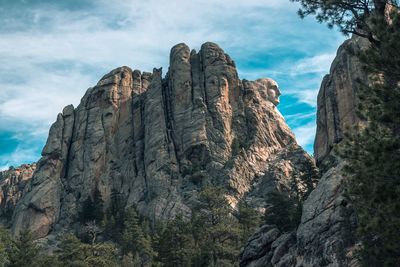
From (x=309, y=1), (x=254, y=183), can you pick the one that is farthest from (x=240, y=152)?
(x=309, y=1)

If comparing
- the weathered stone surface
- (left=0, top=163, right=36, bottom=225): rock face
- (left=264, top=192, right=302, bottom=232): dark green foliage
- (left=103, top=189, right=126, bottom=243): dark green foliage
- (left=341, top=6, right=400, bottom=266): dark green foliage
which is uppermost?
(left=0, top=163, right=36, bottom=225): rock face

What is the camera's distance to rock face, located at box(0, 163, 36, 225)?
13475cm

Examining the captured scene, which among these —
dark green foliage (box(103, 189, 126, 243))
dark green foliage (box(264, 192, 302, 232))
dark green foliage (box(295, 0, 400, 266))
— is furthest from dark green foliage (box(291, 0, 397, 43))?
dark green foliage (box(103, 189, 126, 243))

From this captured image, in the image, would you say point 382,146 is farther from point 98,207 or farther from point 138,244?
point 98,207

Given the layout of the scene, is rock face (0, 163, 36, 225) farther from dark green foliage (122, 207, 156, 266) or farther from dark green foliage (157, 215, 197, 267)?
dark green foliage (157, 215, 197, 267)

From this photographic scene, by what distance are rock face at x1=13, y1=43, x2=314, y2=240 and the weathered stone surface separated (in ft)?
81.5

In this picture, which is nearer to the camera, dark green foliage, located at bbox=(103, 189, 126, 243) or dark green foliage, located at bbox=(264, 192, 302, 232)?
dark green foliage, located at bbox=(264, 192, 302, 232)

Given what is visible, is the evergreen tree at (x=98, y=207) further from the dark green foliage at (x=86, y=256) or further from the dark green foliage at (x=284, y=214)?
the dark green foliage at (x=284, y=214)

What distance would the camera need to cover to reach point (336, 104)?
74125 mm

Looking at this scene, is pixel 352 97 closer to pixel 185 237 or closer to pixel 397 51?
pixel 185 237

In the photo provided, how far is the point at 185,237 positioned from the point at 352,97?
33.0 meters

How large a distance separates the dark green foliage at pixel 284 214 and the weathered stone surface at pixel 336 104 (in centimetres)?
2047

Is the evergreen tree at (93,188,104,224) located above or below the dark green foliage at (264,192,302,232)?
above

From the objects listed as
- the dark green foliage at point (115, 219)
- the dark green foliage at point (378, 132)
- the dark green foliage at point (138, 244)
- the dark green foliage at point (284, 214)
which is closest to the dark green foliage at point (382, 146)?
the dark green foliage at point (378, 132)
